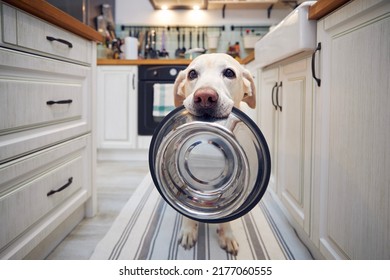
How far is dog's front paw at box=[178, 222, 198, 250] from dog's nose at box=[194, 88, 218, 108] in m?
0.38

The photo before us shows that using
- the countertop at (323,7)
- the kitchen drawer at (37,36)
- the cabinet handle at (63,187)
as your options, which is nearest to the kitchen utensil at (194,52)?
the countertop at (323,7)

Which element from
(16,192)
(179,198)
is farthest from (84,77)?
(179,198)

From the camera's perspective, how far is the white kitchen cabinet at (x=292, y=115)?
0.64 metres

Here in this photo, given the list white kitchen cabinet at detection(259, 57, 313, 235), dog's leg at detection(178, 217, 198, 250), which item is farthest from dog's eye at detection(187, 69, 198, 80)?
dog's leg at detection(178, 217, 198, 250)

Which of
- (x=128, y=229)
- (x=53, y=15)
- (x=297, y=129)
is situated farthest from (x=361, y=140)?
(x=53, y=15)

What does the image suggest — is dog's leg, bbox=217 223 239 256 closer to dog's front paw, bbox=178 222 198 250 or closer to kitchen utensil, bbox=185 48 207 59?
dog's front paw, bbox=178 222 198 250

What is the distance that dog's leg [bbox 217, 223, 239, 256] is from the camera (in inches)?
24.2

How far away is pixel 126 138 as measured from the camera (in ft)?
2.55

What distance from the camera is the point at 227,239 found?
2.16ft

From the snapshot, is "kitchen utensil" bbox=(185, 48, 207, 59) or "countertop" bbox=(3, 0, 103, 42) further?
"countertop" bbox=(3, 0, 103, 42)

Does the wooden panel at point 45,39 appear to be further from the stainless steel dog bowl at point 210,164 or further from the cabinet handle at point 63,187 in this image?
the stainless steel dog bowl at point 210,164
